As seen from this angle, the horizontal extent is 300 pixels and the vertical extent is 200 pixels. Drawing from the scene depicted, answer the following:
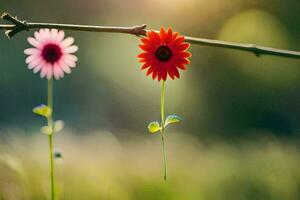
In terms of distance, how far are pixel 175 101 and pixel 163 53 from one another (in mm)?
1962

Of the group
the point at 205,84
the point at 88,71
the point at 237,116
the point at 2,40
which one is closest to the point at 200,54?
the point at 205,84

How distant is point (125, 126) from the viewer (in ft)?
11.6

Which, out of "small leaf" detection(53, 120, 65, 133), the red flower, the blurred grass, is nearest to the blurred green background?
the blurred grass

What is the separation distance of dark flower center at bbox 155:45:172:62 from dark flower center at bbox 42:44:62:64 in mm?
126

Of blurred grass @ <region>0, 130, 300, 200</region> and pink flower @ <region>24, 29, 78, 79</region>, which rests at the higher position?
pink flower @ <region>24, 29, 78, 79</region>

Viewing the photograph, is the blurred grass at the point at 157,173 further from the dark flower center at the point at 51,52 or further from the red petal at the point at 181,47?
the red petal at the point at 181,47

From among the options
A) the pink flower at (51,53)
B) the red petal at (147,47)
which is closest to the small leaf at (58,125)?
the pink flower at (51,53)

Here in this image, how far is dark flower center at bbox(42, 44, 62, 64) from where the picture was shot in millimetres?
630

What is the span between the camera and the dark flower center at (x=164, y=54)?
21.4 inches

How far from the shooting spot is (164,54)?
54 cm

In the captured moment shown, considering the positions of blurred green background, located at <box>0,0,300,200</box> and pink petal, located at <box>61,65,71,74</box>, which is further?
blurred green background, located at <box>0,0,300,200</box>

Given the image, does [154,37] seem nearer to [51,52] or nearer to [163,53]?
[163,53]

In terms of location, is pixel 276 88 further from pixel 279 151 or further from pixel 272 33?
pixel 279 151

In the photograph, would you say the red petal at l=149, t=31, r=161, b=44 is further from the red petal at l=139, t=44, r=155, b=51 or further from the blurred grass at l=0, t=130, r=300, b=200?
the blurred grass at l=0, t=130, r=300, b=200
